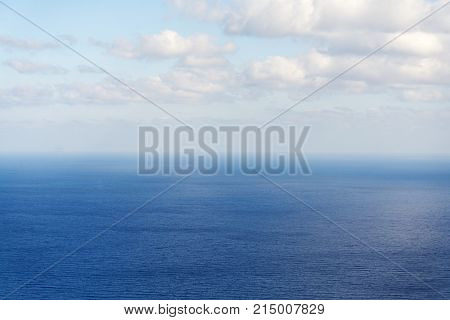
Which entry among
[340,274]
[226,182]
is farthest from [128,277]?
[226,182]

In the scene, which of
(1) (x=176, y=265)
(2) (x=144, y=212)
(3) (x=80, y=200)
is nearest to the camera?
(1) (x=176, y=265)

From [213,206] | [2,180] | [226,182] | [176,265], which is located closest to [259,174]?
[226,182]

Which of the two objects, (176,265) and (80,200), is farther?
(80,200)

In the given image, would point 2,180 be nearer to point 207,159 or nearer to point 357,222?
point 207,159

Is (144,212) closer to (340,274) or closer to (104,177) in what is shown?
(340,274)

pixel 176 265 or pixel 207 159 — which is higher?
pixel 207 159

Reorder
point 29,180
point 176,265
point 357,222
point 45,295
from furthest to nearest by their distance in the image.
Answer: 1. point 29,180
2. point 357,222
3. point 176,265
4. point 45,295
